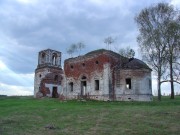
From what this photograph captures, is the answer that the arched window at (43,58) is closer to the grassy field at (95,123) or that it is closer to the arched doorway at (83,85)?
the arched doorway at (83,85)

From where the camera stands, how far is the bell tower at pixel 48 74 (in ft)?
130

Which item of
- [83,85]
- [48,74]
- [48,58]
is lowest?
[83,85]

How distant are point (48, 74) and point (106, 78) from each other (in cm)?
1368

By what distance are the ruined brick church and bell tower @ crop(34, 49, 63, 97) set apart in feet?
24.5

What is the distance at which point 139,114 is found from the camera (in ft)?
54.1

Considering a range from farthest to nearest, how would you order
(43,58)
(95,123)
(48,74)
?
(43,58) → (48,74) → (95,123)

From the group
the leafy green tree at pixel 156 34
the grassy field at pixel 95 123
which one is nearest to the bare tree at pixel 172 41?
the leafy green tree at pixel 156 34

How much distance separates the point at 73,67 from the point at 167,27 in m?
11.8

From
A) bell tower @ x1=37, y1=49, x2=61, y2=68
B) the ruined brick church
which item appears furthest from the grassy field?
bell tower @ x1=37, y1=49, x2=61, y2=68

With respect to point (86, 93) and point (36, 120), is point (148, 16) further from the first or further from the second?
point (36, 120)

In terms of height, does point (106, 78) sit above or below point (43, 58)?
below

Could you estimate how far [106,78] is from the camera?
2933 centimetres

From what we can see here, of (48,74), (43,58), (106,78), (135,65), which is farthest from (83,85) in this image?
(43,58)

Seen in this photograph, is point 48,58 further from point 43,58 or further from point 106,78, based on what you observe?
point 106,78
